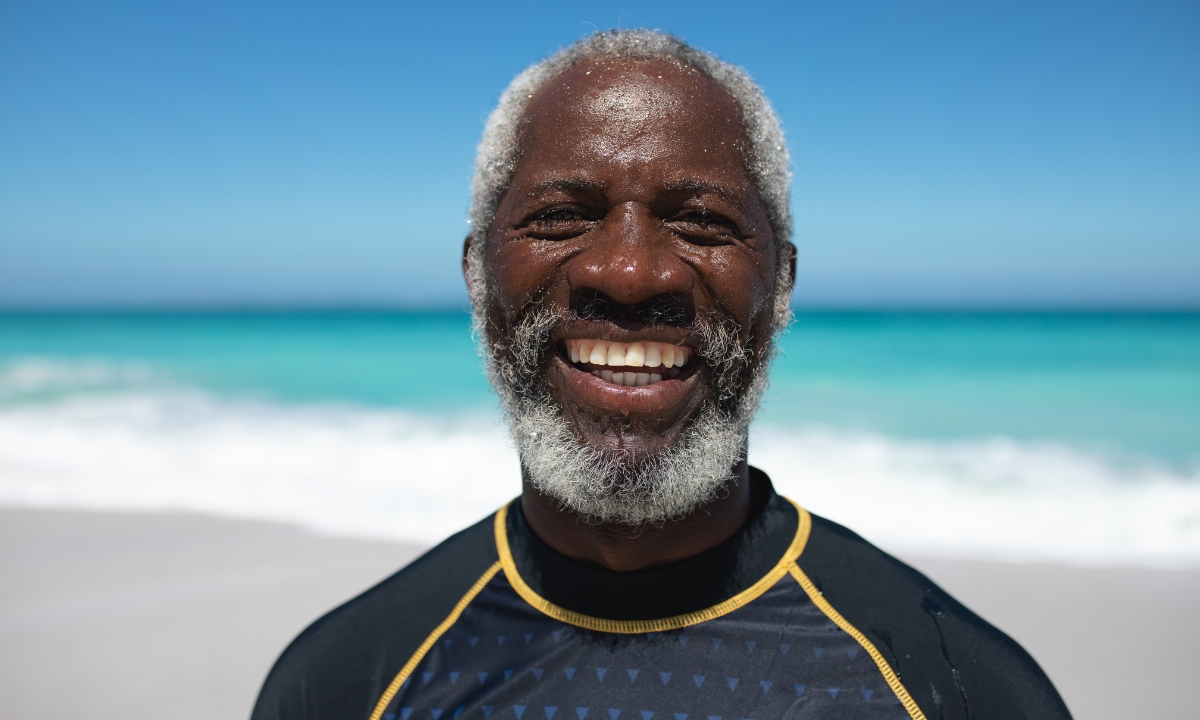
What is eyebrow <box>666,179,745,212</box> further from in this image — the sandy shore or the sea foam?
the sea foam

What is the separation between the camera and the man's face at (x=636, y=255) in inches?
69.9

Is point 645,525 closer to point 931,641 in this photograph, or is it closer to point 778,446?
point 931,641

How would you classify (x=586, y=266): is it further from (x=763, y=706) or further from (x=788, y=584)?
(x=763, y=706)

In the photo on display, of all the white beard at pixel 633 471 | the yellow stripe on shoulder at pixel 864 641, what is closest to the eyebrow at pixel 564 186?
the white beard at pixel 633 471

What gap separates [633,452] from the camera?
177 centimetres

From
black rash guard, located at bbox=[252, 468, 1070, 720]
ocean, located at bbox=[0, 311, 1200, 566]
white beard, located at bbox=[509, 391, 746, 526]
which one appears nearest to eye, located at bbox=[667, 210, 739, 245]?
white beard, located at bbox=[509, 391, 746, 526]

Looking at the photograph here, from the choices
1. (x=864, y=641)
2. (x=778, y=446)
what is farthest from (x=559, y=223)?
(x=778, y=446)

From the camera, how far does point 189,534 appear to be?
7.51 meters

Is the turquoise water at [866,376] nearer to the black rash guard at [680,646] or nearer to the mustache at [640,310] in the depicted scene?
the black rash guard at [680,646]

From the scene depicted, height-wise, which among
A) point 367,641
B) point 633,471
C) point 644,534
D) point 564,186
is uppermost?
point 564,186

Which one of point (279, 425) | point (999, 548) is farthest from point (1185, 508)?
point (279, 425)

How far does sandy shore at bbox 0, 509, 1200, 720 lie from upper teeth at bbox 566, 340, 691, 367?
4214 millimetres

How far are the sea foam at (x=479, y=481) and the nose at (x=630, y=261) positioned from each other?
6345 mm

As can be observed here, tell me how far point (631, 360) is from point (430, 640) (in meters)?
0.88
